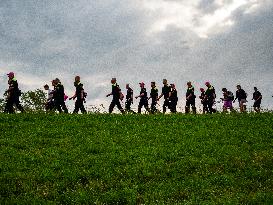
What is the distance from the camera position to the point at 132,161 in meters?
14.3

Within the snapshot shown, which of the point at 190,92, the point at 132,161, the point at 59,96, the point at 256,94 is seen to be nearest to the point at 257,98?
the point at 256,94

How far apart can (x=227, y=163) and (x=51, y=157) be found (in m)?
6.17

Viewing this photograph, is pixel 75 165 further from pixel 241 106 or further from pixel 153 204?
pixel 241 106

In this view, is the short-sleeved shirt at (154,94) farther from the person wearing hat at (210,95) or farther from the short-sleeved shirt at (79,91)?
the short-sleeved shirt at (79,91)

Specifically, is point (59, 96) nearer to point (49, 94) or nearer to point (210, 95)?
point (49, 94)

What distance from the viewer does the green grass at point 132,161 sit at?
37.7 ft

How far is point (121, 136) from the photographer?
1788 cm

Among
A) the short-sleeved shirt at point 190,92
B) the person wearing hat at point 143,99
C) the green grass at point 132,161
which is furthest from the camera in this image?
the person wearing hat at point 143,99

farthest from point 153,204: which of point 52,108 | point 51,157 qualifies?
point 52,108

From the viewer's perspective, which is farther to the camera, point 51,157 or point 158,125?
point 158,125

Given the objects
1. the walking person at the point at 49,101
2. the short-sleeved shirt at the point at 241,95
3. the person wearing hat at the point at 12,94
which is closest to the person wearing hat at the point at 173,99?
the short-sleeved shirt at the point at 241,95

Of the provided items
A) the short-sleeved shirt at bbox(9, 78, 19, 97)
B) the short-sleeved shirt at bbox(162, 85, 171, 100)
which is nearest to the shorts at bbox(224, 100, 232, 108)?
the short-sleeved shirt at bbox(162, 85, 171, 100)

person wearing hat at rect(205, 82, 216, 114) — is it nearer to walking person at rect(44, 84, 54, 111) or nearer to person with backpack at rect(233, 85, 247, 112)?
person with backpack at rect(233, 85, 247, 112)

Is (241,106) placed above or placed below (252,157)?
above
